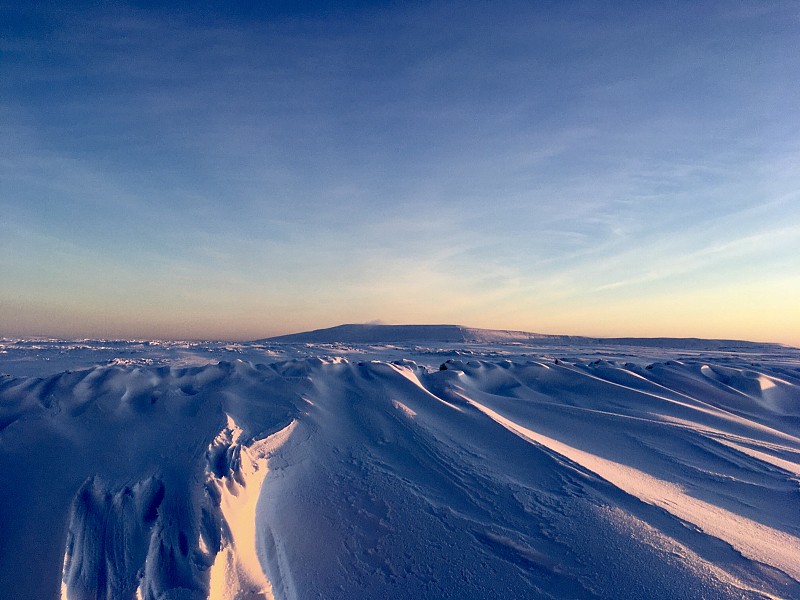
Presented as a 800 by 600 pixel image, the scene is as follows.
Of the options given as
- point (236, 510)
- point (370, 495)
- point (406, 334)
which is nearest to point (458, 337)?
point (406, 334)

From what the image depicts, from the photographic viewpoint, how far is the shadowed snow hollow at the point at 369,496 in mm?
2100

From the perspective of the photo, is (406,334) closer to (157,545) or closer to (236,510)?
(236,510)

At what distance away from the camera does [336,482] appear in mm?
2971

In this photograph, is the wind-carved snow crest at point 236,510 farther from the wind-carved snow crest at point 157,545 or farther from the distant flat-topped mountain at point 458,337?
the distant flat-topped mountain at point 458,337

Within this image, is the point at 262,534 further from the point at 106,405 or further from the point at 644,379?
the point at 644,379

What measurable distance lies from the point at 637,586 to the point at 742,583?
0.51 m

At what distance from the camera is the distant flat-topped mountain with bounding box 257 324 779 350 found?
26.9 meters

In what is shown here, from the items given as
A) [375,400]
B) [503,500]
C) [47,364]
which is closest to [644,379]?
[375,400]

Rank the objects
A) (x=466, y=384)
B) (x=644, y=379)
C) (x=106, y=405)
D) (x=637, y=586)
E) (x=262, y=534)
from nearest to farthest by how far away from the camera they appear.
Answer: (x=637, y=586) → (x=262, y=534) → (x=106, y=405) → (x=466, y=384) → (x=644, y=379)

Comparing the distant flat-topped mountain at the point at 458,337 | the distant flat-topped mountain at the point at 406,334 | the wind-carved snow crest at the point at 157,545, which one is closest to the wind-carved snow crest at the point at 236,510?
the wind-carved snow crest at the point at 157,545

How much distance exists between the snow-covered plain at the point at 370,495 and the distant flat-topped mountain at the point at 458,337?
70.9ft

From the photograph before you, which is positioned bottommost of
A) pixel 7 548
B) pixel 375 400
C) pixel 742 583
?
pixel 742 583

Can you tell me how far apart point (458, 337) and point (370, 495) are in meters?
26.3

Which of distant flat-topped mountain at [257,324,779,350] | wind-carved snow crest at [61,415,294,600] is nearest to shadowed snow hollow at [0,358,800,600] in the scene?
wind-carved snow crest at [61,415,294,600]
